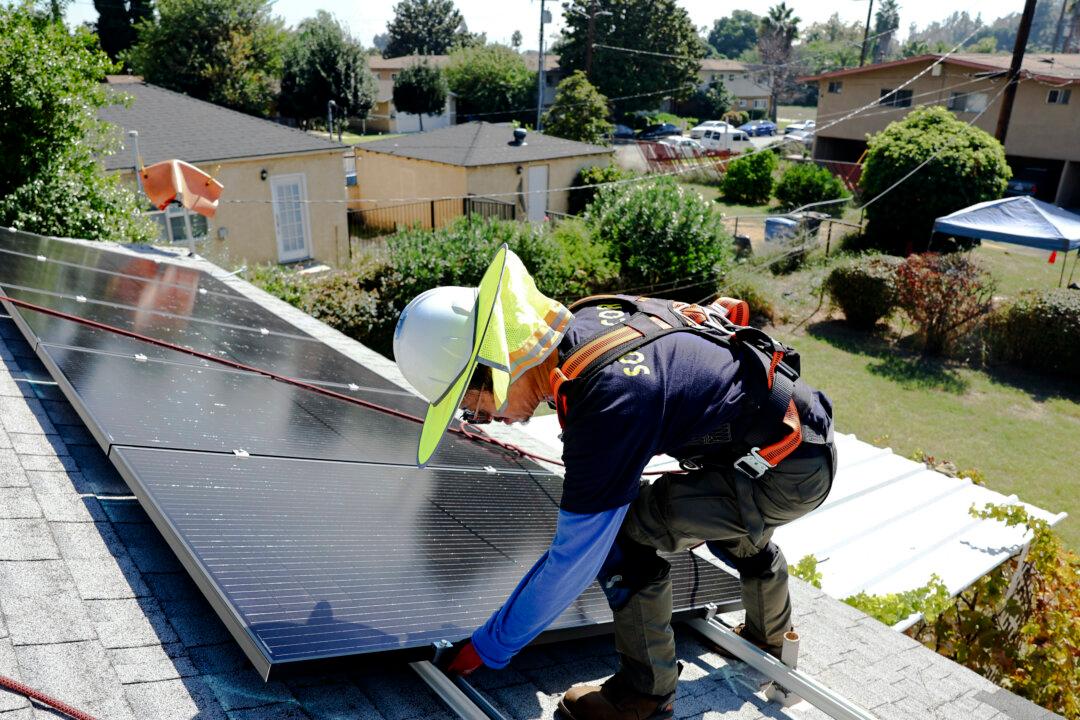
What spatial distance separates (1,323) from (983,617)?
695 centimetres

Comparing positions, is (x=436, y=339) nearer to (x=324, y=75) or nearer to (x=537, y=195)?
(x=537, y=195)

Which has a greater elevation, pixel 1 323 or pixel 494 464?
pixel 1 323

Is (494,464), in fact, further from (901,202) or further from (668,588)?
(901,202)

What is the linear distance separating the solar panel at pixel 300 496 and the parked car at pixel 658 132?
53.7 meters

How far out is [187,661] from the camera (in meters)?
2.53

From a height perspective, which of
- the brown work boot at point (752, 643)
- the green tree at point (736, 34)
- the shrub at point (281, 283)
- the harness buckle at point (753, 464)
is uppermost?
the green tree at point (736, 34)

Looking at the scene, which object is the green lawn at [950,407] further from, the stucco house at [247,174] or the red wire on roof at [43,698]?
the stucco house at [247,174]

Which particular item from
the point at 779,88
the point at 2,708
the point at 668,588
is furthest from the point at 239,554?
the point at 779,88

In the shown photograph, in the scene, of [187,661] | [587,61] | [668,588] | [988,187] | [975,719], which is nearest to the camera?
[187,661]

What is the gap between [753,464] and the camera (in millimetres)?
3012

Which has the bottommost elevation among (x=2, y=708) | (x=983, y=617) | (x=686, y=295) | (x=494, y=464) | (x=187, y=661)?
(x=686, y=295)

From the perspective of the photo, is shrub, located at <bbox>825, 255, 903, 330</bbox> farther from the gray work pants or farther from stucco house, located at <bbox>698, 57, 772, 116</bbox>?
stucco house, located at <bbox>698, 57, 772, 116</bbox>

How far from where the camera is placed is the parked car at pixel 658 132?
56344mm

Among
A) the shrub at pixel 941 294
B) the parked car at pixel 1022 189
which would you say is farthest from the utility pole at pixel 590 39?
the shrub at pixel 941 294
